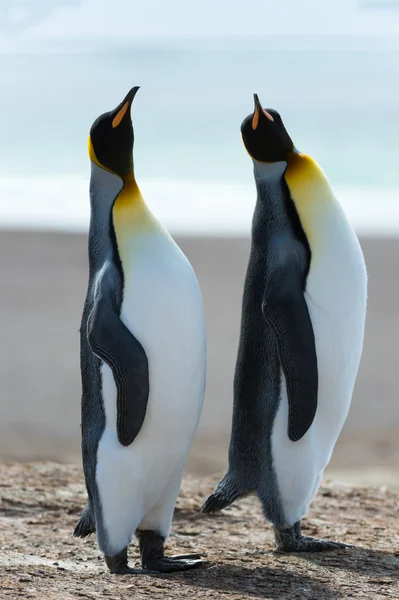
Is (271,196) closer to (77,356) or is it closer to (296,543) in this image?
(296,543)

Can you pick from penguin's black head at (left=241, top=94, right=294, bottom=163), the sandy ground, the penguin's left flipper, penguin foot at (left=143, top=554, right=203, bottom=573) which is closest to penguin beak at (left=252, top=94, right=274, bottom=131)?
penguin's black head at (left=241, top=94, right=294, bottom=163)

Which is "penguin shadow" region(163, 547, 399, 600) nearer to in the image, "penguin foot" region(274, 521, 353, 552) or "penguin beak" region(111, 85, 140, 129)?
"penguin foot" region(274, 521, 353, 552)

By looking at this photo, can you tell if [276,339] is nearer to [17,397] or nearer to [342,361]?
[342,361]

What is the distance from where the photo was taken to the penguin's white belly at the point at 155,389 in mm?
4812

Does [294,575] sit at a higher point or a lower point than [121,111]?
lower

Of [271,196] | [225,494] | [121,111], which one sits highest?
[121,111]

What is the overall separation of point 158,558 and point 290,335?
1.24m

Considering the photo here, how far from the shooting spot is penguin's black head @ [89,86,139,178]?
5020 millimetres

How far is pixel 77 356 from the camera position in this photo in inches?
508

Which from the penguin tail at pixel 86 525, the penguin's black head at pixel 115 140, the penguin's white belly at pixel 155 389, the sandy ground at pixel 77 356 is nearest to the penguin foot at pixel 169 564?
the penguin's white belly at pixel 155 389

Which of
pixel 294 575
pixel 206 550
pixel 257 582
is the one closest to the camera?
pixel 257 582

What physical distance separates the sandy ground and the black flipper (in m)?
3.86

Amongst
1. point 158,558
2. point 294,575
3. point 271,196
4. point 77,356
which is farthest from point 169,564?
point 77,356

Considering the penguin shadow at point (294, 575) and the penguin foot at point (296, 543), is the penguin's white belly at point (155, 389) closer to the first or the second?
the penguin shadow at point (294, 575)
